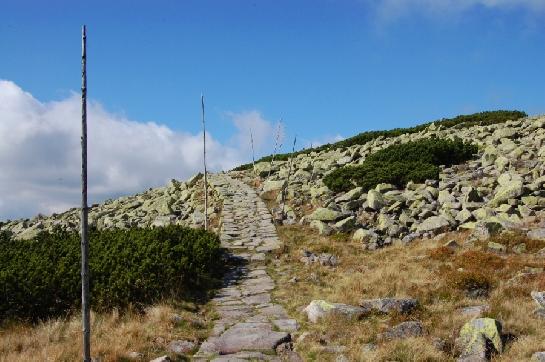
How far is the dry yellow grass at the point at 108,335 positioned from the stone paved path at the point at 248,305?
55 centimetres

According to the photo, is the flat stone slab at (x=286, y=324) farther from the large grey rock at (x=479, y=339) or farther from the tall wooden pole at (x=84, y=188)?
the tall wooden pole at (x=84, y=188)

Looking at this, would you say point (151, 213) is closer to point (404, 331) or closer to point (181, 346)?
point (181, 346)

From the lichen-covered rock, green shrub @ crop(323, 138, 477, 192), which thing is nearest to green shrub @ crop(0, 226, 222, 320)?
the lichen-covered rock

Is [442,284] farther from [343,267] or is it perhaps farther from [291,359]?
[291,359]

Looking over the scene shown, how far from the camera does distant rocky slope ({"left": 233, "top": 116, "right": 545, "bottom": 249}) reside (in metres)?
15.7

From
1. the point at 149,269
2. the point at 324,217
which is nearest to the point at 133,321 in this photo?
the point at 149,269

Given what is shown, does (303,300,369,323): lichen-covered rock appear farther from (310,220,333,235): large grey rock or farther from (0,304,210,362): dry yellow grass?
(310,220,333,235): large grey rock

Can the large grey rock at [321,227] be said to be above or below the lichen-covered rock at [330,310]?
above

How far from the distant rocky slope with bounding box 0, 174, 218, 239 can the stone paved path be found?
11.1 ft

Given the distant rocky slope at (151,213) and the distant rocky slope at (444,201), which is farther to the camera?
the distant rocky slope at (151,213)

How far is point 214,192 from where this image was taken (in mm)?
27828

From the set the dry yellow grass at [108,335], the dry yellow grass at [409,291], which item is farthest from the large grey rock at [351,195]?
the dry yellow grass at [108,335]

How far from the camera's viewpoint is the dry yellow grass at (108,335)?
795cm

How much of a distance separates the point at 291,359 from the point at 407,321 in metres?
2.23
